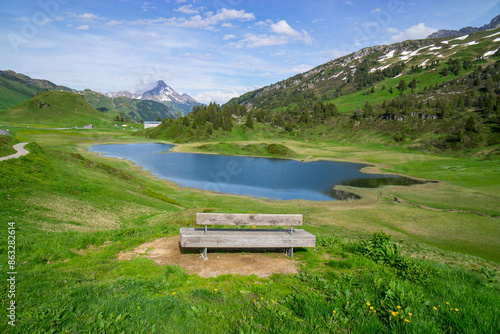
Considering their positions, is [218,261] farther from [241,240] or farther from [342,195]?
[342,195]

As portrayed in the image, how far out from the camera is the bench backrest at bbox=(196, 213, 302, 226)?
11.4 meters

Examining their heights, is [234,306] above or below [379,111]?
below

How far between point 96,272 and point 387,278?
10.3 metres

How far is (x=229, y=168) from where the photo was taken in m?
79.7

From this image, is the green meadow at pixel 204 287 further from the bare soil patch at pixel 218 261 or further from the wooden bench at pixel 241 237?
the wooden bench at pixel 241 237

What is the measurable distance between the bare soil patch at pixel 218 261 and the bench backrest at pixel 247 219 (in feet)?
4.64

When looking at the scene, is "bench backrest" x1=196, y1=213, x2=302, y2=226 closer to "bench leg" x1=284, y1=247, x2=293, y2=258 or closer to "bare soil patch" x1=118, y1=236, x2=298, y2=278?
"bench leg" x1=284, y1=247, x2=293, y2=258

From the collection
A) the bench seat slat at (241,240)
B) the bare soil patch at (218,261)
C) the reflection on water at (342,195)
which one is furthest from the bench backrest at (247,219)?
the reflection on water at (342,195)

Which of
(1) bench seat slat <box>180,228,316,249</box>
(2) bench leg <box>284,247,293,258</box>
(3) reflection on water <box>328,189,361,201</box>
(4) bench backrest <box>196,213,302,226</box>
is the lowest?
(3) reflection on water <box>328,189,361,201</box>

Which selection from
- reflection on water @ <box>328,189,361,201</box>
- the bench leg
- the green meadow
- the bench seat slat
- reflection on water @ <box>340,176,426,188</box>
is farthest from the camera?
reflection on water @ <box>340,176,426,188</box>

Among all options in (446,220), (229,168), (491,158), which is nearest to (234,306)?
(446,220)

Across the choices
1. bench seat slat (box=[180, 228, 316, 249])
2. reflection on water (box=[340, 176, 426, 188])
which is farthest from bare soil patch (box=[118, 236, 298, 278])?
reflection on water (box=[340, 176, 426, 188])

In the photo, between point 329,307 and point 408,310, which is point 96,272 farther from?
point 408,310

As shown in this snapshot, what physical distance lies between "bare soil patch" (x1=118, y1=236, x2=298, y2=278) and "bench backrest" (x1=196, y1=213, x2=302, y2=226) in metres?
1.42
